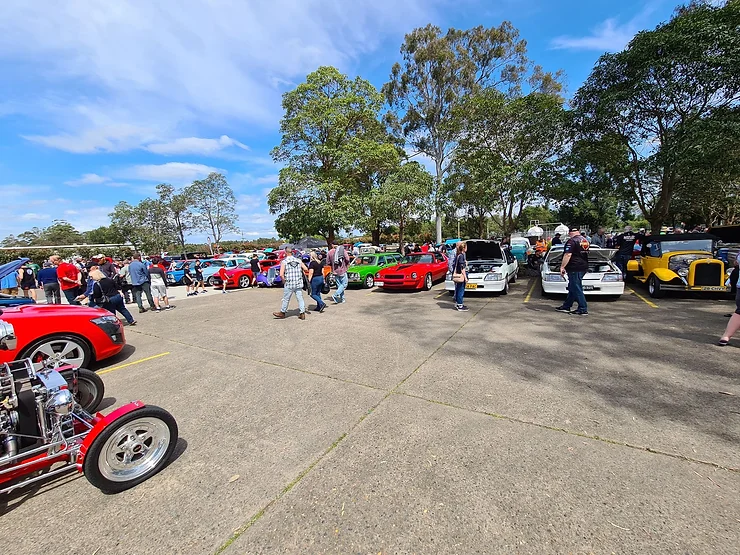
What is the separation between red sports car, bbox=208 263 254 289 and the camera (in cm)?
1423

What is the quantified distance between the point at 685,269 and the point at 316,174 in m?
18.2

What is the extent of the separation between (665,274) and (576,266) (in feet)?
10.3

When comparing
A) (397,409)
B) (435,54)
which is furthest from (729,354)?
(435,54)

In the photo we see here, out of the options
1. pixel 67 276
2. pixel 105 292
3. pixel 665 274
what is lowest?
pixel 665 274

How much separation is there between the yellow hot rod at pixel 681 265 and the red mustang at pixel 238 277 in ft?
47.6

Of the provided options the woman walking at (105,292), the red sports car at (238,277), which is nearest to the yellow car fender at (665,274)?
the woman walking at (105,292)

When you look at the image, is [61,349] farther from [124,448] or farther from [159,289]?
[159,289]

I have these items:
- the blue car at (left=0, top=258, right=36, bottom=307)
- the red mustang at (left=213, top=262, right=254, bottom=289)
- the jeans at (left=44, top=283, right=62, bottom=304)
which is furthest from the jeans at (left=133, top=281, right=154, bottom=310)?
the red mustang at (left=213, top=262, right=254, bottom=289)

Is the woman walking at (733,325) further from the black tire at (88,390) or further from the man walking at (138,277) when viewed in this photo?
the man walking at (138,277)

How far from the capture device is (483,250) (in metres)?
11.5

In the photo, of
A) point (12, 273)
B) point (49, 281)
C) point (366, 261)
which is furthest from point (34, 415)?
point (366, 261)

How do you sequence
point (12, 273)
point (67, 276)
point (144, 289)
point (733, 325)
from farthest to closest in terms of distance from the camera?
point (144, 289), point (67, 276), point (12, 273), point (733, 325)

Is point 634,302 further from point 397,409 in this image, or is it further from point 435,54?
point 435,54

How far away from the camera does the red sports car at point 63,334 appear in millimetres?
4082
